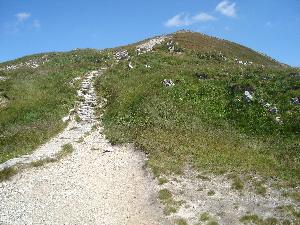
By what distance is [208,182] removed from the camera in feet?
99.0

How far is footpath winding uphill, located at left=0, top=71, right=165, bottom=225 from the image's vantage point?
1041 inches

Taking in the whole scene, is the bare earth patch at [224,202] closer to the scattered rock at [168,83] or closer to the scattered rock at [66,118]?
the scattered rock at [66,118]

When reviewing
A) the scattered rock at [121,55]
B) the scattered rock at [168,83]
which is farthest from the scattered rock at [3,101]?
the scattered rock at [121,55]

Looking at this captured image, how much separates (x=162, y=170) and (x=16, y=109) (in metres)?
23.7

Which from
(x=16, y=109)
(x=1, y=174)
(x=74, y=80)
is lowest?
(x=1, y=174)

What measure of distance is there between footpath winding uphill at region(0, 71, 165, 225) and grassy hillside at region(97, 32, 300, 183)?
2037 millimetres

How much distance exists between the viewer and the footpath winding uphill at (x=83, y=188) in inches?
1041

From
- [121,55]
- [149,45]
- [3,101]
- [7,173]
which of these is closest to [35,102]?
[3,101]

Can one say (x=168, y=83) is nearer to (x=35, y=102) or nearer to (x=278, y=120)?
(x=35, y=102)

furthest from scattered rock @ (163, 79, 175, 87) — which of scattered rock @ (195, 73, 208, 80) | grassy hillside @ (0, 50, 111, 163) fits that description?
grassy hillside @ (0, 50, 111, 163)

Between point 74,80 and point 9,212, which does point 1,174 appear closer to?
point 9,212

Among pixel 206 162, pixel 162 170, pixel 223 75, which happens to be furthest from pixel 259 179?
pixel 223 75

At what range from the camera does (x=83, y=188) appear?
101 ft

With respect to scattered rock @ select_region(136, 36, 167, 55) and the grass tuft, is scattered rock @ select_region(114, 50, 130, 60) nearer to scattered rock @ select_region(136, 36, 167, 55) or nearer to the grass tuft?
scattered rock @ select_region(136, 36, 167, 55)
